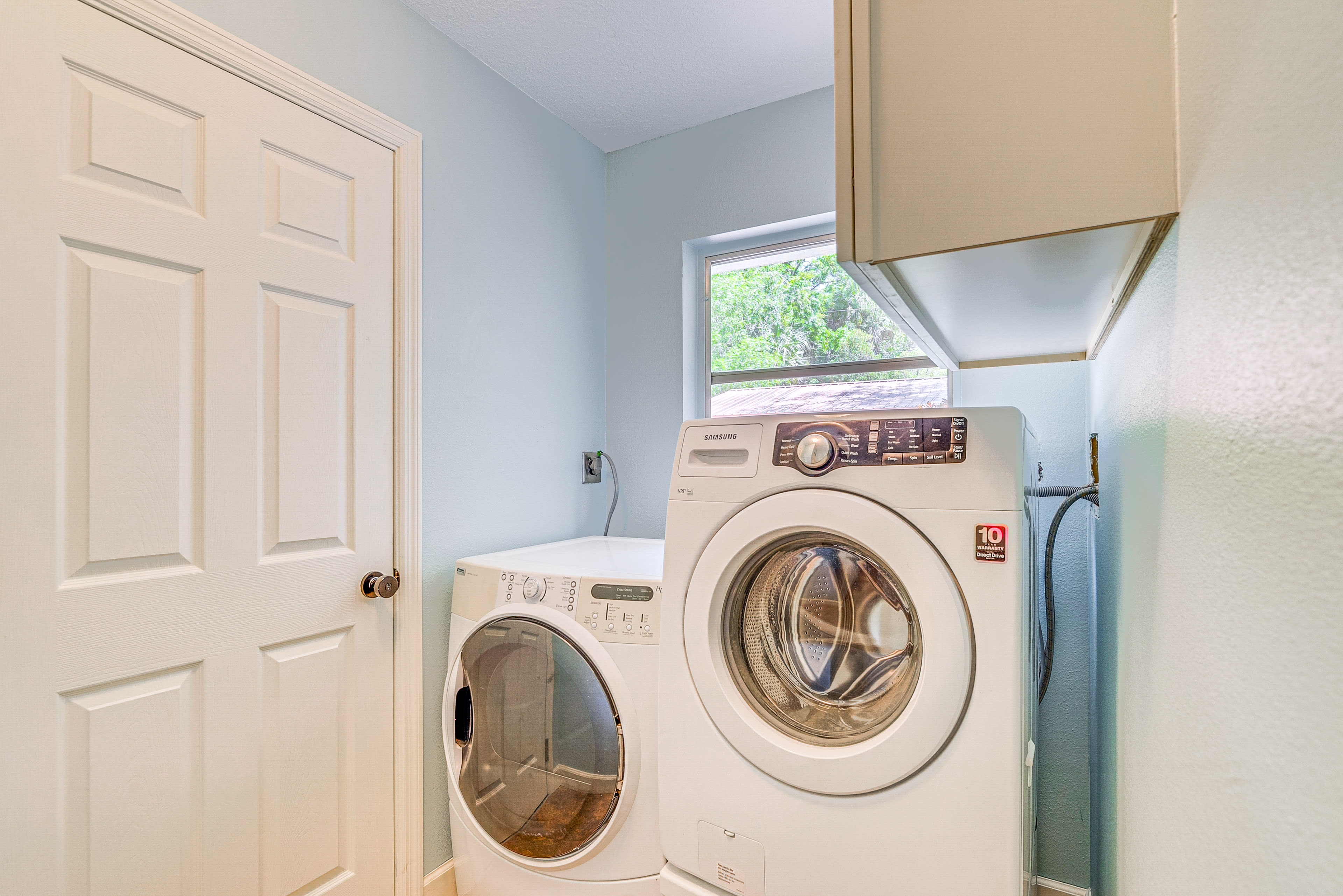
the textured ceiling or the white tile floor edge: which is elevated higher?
the textured ceiling

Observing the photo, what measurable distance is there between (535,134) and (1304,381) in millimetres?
2327

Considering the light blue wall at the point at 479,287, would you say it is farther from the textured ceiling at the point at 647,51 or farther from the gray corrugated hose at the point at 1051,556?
the gray corrugated hose at the point at 1051,556

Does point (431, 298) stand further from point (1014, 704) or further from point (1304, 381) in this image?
point (1304, 381)

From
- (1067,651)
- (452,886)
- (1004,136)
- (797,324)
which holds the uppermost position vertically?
(797,324)

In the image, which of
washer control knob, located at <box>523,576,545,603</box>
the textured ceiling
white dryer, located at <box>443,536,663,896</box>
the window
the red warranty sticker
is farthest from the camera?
the window

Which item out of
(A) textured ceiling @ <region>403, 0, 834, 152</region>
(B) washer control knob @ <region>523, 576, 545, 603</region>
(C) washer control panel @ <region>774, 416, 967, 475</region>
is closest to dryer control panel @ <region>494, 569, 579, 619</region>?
(B) washer control knob @ <region>523, 576, 545, 603</region>

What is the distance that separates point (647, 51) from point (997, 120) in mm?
1584

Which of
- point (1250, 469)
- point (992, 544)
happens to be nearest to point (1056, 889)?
point (992, 544)

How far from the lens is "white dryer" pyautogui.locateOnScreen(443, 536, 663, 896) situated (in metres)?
1.42

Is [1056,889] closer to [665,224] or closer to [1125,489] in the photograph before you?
[1125,489]

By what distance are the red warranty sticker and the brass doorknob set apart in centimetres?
138

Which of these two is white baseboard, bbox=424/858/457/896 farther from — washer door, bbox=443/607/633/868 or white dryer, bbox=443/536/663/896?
washer door, bbox=443/607/633/868

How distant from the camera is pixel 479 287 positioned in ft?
6.52

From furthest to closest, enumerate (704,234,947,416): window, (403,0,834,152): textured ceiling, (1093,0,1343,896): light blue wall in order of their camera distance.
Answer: (704,234,947,416): window
(403,0,834,152): textured ceiling
(1093,0,1343,896): light blue wall
